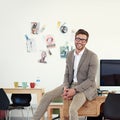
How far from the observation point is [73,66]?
12.4 feet

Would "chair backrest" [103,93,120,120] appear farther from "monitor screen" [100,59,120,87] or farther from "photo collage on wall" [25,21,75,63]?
"photo collage on wall" [25,21,75,63]

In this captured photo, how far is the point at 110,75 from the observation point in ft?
14.3

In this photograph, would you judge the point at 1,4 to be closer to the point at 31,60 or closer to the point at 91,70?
the point at 31,60

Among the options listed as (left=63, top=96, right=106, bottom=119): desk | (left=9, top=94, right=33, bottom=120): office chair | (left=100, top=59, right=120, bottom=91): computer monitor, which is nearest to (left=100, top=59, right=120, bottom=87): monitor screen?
(left=100, top=59, right=120, bottom=91): computer monitor

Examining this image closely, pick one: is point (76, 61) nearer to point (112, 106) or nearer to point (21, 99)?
point (112, 106)

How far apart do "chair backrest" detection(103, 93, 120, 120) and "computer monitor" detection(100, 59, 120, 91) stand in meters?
0.68

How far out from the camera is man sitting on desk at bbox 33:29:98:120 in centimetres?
358

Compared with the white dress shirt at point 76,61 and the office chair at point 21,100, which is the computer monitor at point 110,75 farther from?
the office chair at point 21,100

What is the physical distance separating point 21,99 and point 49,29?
1.30m

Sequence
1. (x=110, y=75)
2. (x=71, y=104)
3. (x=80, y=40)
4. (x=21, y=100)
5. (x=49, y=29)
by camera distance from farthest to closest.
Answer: (x=49, y=29) < (x=21, y=100) < (x=110, y=75) < (x=80, y=40) < (x=71, y=104)

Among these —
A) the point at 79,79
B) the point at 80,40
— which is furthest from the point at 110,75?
the point at 80,40

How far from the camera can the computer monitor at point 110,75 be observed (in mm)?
4285

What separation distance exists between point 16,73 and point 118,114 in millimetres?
2284

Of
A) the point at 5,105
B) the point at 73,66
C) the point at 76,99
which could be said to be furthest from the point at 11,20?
the point at 76,99
